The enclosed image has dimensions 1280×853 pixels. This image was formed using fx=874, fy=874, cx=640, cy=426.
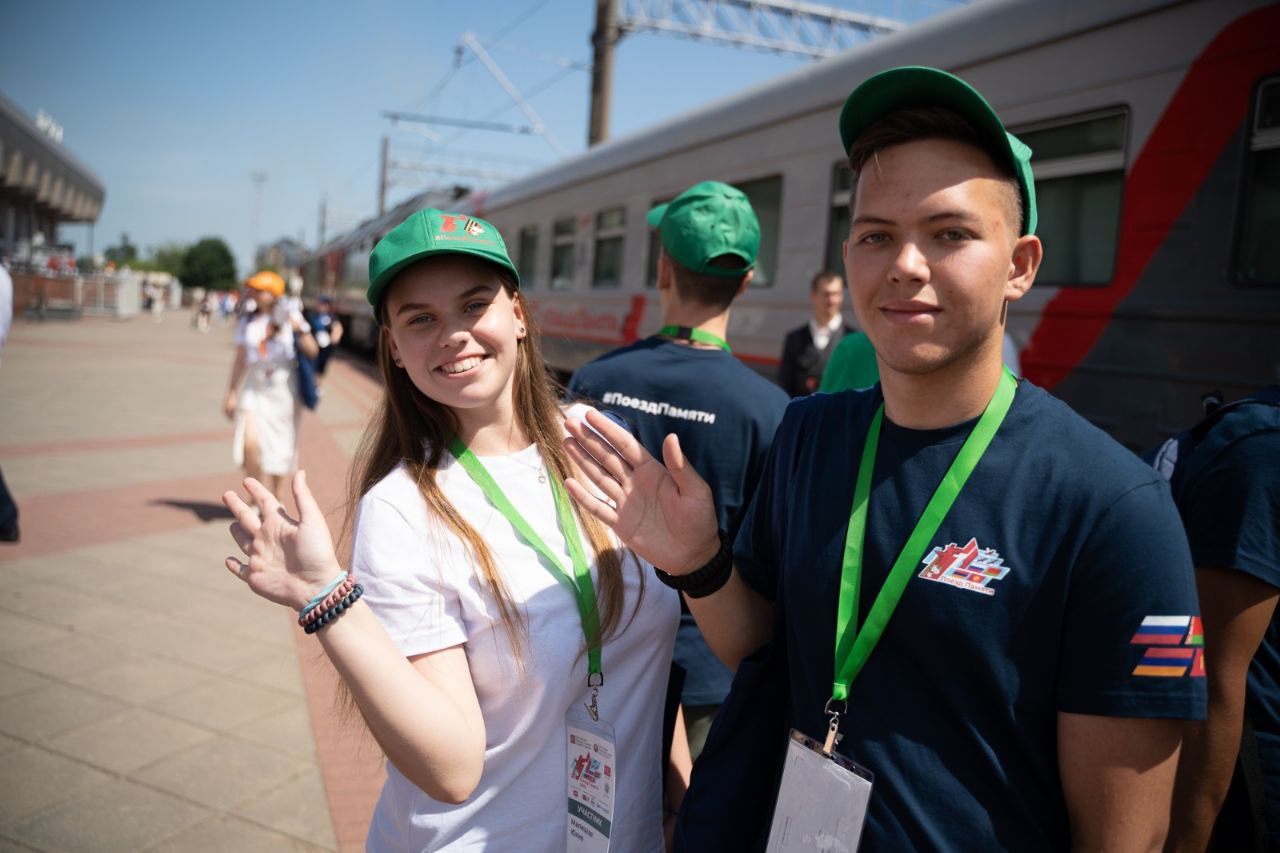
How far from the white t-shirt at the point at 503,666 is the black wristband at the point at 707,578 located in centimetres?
24

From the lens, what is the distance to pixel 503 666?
158 cm

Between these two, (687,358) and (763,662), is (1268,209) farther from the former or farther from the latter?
(763,662)

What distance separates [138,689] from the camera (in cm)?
420

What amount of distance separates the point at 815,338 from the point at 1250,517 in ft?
14.2

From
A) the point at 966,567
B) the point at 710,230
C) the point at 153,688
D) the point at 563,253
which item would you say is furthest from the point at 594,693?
the point at 563,253

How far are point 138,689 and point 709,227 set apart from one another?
3.57 metres

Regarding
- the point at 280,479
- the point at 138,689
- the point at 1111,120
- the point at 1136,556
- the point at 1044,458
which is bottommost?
the point at 138,689

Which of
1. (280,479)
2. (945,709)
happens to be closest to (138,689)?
(280,479)

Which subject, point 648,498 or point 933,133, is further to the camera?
point 648,498

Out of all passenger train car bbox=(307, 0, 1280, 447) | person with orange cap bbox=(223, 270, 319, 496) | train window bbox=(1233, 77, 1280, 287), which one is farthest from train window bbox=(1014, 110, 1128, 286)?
person with orange cap bbox=(223, 270, 319, 496)

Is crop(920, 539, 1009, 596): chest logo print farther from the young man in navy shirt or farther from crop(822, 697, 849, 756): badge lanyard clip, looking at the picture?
crop(822, 697, 849, 756): badge lanyard clip

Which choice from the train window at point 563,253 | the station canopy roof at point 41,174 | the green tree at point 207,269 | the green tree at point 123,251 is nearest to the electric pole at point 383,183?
the station canopy roof at point 41,174

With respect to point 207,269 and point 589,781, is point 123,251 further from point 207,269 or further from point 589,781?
point 589,781

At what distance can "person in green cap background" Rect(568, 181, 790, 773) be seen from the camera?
2307mm
